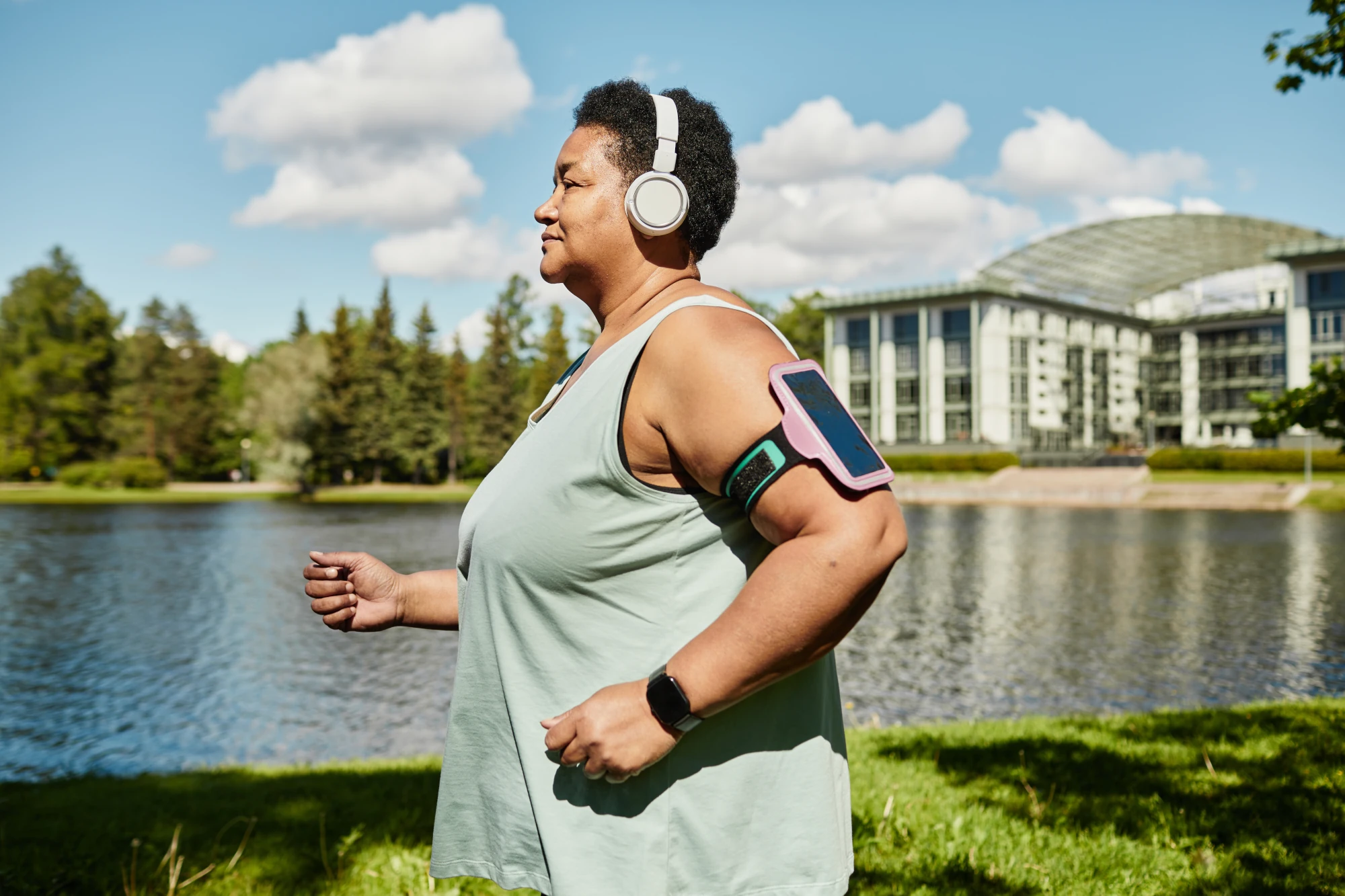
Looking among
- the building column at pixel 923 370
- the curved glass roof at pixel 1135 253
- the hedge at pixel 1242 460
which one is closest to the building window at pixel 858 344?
the building column at pixel 923 370

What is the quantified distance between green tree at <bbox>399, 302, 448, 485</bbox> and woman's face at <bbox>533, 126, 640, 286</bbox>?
75273 mm

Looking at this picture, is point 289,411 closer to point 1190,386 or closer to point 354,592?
point 1190,386

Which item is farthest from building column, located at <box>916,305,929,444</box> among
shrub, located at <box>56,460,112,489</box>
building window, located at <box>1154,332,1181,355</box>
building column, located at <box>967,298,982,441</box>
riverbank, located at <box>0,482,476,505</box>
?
shrub, located at <box>56,460,112,489</box>

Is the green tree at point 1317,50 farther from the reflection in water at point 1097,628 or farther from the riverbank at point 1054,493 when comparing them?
the riverbank at point 1054,493

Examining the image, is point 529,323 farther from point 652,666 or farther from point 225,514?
point 652,666

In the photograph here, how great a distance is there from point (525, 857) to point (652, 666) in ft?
1.39

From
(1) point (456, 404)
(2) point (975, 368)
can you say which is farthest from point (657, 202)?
(1) point (456, 404)

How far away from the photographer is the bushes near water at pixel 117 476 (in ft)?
223

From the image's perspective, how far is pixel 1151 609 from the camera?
54.1ft

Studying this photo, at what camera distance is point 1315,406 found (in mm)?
5996

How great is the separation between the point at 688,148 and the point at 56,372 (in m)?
88.9

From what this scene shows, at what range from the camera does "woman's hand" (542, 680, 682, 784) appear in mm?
1537

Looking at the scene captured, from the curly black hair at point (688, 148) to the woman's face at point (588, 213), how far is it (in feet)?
0.09

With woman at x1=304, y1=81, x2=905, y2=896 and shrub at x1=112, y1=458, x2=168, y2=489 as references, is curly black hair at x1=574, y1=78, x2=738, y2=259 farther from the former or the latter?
shrub at x1=112, y1=458, x2=168, y2=489
